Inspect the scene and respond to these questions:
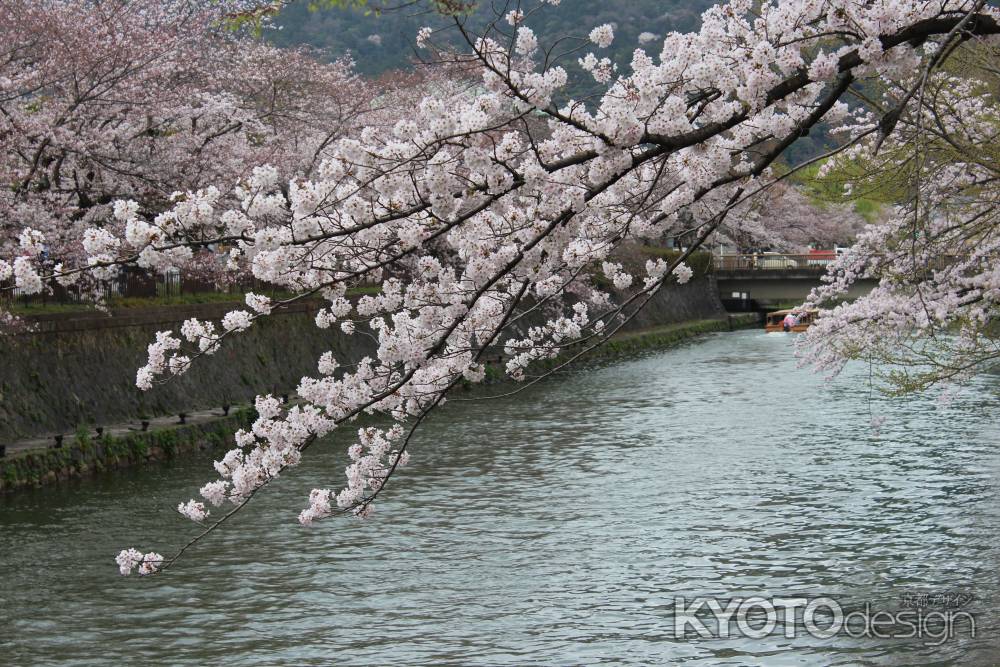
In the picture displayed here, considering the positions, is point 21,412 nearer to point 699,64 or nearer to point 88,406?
point 88,406

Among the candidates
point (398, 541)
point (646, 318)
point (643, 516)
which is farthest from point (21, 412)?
point (646, 318)

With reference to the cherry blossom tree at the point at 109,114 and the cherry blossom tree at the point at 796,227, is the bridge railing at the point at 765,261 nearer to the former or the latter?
the cherry blossom tree at the point at 796,227

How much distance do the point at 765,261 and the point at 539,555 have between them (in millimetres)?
53905

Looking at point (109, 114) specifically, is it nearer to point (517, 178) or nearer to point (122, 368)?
point (122, 368)

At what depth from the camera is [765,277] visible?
6141 centimetres

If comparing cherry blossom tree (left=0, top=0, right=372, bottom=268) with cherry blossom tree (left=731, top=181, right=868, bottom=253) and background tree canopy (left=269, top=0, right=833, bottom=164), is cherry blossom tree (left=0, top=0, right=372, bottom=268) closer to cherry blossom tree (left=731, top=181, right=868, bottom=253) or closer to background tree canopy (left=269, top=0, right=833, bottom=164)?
cherry blossom tree (left=731, top=181, right=868, bottom=253)

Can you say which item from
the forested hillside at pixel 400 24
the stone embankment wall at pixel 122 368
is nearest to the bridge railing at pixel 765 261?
the stone embankment wall at pixel 122 368

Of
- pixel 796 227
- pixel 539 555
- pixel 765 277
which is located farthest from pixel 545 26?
pixel 539 555

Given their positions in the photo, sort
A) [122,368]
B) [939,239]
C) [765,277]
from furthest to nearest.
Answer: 1. [765,277]
2. [122,368]
3. [939,239]

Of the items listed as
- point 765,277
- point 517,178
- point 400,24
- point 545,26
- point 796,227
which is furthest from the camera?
point 400,24

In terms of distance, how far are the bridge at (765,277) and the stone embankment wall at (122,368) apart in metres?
37.0

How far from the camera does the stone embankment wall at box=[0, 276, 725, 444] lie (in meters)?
18.5

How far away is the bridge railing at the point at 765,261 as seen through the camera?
205 feet

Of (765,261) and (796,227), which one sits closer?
(765,261)
